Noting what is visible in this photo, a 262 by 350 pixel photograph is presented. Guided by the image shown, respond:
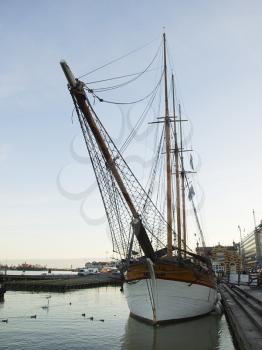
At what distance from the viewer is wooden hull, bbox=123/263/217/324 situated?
69.5 feet

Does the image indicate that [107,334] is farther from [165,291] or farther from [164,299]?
[165,291]

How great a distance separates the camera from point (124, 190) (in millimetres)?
19609

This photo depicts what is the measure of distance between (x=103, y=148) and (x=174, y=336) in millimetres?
10398

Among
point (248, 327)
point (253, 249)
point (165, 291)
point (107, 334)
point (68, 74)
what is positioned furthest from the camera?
point (253, 249)

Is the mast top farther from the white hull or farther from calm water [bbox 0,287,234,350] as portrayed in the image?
calm water [bbox 0,287,234,350]

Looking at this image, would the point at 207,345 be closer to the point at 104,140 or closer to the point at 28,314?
the point at 104,140

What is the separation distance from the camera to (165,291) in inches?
830

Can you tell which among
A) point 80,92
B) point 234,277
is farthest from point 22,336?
point 234,277

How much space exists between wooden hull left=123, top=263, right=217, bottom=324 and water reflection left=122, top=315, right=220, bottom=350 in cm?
55

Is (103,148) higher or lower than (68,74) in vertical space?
lower

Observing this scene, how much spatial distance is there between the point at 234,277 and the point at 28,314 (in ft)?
97.9

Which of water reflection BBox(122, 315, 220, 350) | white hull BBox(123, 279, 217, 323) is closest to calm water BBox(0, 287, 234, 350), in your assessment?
water reflection BBox(122, 315, 220, 350)

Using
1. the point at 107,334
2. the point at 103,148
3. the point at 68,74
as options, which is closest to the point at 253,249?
the point at 107,334

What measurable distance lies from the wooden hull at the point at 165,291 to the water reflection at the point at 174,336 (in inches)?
21.7
